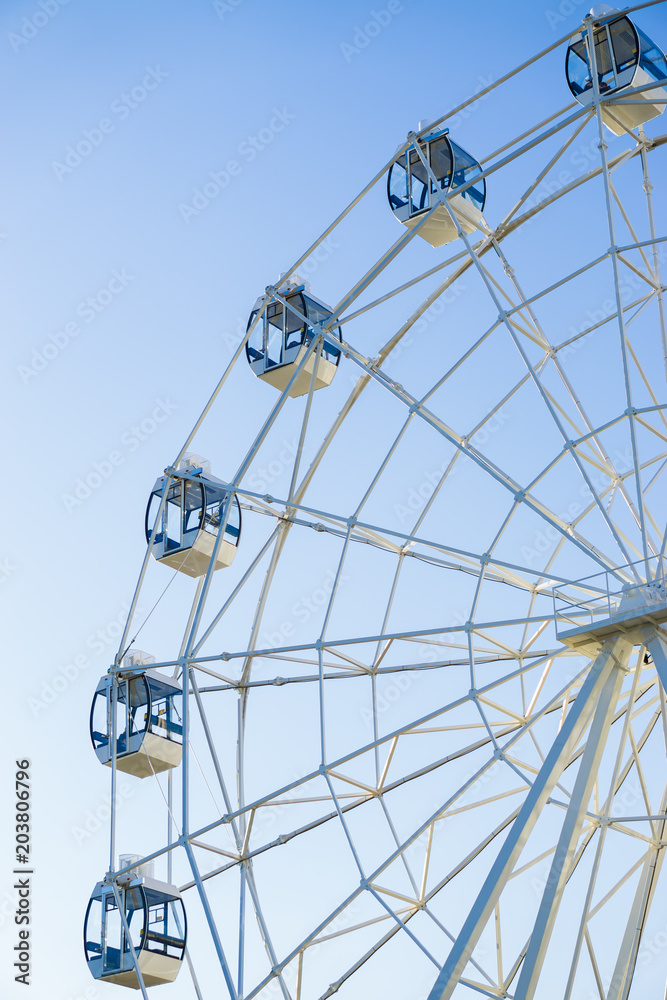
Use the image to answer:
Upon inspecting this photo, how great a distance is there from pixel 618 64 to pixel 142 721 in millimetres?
14860

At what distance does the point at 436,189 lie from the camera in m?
26.2

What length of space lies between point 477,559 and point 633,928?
6839 millimetres

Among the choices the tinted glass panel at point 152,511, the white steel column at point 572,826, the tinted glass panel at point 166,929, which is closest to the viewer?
the white steel column at point 572,826

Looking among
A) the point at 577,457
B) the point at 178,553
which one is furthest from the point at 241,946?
the point at 577,457

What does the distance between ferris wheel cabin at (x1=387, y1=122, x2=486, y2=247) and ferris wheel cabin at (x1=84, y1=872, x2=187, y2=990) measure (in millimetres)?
13302

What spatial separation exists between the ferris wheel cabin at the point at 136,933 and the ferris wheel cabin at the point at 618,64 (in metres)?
16.2

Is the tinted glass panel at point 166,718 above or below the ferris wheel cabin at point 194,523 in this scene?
below

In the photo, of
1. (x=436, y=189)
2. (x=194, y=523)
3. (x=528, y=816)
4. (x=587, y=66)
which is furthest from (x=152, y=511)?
(x=528, y=816)

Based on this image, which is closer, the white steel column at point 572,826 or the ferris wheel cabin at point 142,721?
the white steel column at point 572,826

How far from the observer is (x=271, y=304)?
29453 millimetres

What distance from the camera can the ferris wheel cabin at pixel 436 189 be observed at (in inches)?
1046

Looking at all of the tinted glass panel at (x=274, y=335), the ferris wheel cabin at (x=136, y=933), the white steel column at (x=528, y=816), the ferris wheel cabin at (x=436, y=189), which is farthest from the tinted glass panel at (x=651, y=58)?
the ferris wheel cabin at (x=136, y=933)

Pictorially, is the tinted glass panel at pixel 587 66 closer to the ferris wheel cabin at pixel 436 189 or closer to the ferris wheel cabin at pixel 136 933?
the ferris wheel cabin at pixel 436 189

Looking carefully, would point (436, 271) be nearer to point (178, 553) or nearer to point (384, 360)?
point (384, 360)
